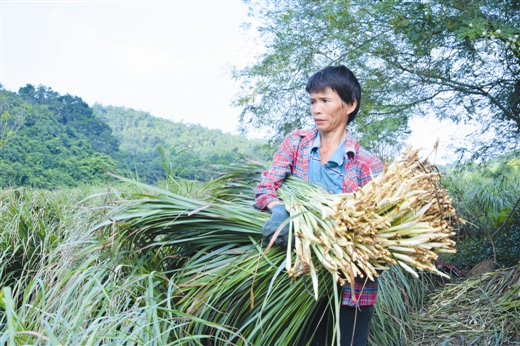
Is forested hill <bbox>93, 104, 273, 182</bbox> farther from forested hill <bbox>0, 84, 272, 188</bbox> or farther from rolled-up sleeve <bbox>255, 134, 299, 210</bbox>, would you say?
rolled-up sleeve <bbox>255, 134, 299, 210</bbox>

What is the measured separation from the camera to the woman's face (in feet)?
6.91

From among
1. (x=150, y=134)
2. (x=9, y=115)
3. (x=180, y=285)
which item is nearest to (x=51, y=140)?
(x=9, y=115)

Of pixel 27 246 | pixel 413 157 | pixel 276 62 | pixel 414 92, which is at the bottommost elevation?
pixel 27 246

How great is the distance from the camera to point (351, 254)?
162cm

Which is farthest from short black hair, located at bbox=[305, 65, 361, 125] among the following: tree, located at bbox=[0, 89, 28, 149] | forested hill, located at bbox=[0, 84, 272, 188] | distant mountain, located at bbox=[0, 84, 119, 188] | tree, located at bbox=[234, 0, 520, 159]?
tree, located at bbox=[0, 89, 28, 149]

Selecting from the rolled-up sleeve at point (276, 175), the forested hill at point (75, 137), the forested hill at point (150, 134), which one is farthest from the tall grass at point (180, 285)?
the forested hill at point (150, 134)

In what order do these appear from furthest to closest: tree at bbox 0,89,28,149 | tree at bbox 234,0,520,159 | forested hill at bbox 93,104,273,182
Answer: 1. forested hill at bbox 93,104,273,182
2. tree at bbox 0,89,28,149
3. tree at bbox 234,0,520,159

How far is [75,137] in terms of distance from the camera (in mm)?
10391

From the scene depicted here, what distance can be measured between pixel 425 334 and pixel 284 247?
1884mm

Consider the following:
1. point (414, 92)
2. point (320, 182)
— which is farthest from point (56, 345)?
Answer: point (414, 92)

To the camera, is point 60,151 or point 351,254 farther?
point 60,151

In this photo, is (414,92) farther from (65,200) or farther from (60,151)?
(60,151)

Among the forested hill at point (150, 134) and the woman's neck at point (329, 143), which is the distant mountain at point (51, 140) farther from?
the woman's neck at point (329, 143)

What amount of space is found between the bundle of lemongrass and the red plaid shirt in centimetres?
21
